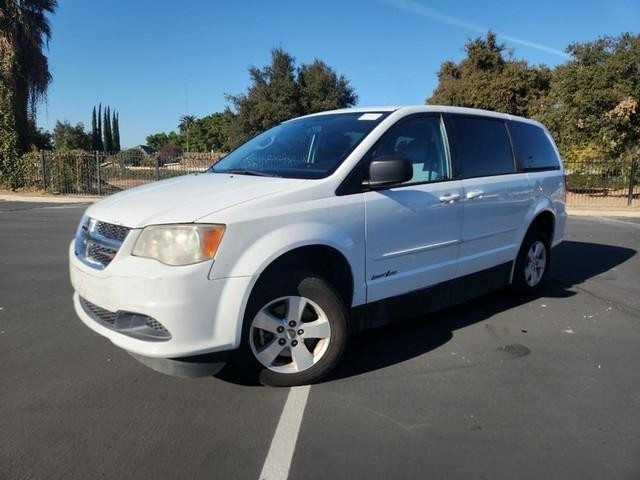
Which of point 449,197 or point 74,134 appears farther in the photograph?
point 74,134

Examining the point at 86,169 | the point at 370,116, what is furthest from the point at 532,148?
the point at 86,169

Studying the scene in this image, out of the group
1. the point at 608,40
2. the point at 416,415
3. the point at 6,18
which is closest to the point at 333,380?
the point at 416,415

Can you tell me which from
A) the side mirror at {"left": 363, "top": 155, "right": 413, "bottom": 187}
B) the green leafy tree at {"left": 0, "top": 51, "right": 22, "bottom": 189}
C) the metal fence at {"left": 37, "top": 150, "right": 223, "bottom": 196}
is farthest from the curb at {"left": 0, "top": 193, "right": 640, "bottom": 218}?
the side mirror at {"left": 363, "top": 155, "right": 413, "bottom": 187}

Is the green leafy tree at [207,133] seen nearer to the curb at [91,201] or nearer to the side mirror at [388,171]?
the curb at [91,201]

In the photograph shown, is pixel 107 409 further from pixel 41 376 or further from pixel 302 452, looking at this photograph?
pixel 302 452

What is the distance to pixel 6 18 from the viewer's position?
22.2m

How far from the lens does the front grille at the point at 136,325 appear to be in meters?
3.04

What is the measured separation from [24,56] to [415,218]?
24731mm

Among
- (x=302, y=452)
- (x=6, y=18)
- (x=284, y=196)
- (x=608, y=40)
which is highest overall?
(x=6, y=18)

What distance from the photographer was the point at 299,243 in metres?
3.31

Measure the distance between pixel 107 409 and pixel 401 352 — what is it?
2123 millimetres

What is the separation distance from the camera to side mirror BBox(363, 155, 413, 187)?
3627 millimetres

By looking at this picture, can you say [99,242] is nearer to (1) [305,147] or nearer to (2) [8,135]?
(1) [305,147]

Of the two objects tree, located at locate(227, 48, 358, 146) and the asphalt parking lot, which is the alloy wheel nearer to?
the asphalt parking lot
